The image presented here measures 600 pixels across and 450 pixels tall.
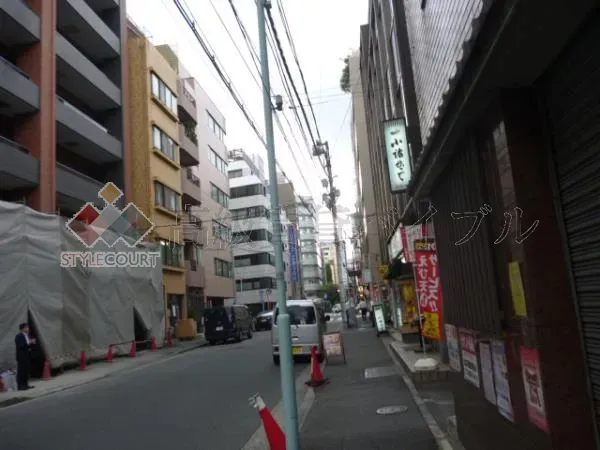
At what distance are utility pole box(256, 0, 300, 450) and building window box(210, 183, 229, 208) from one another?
40.2 metres

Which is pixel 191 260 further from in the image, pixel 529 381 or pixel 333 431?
pixel 529 381

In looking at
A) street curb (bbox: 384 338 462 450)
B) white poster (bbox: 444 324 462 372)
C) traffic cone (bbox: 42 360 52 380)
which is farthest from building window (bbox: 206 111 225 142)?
white poster (bbox: 444 324 462 372)

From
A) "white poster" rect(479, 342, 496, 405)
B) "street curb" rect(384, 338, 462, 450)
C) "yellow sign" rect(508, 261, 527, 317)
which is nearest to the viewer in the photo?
"yellow sign" rect(508, 261, 527, 317)

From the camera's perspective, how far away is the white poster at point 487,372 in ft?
16.4

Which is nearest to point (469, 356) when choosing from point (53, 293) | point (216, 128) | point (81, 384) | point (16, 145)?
point (81, 384)

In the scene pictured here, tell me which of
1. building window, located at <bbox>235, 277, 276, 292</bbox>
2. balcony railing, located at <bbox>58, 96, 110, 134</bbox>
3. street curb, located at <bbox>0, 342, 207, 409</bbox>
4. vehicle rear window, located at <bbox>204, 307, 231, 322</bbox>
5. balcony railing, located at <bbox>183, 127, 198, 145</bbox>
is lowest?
street curb, located at <bbox>0, 342, 207, 409</bbox>

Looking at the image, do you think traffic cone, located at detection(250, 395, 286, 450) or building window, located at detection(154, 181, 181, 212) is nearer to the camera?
traffic cone, located at detection(250, 395, 286, 450)

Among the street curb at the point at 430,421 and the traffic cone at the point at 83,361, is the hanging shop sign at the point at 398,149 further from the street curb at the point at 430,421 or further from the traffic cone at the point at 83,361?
the traffic cone at the point at 83,361

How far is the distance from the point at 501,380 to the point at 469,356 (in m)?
1.12

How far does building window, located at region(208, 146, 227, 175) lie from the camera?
4903 cm

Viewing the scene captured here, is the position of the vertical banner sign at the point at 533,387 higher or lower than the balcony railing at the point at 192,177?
lower

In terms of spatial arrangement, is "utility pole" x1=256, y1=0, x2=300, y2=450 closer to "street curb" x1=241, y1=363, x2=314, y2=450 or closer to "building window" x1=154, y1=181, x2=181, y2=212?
"street curb" x1=241, y1=363, x2=314, y2=450

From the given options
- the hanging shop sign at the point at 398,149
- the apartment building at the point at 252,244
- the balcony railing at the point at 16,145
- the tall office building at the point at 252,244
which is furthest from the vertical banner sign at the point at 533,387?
the apartment building at the point at 252,244
